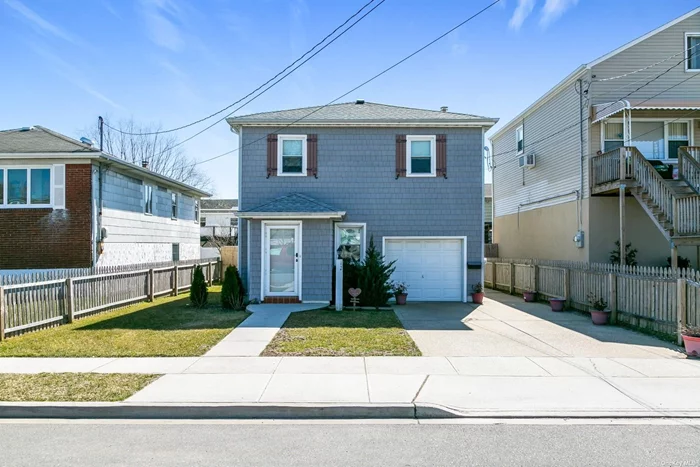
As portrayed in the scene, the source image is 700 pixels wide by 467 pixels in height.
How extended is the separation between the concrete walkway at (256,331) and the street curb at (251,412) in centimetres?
262

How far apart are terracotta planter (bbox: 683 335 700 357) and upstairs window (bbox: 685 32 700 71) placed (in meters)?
12.5

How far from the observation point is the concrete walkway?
28.5ft

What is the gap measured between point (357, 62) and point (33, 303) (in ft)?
31.4

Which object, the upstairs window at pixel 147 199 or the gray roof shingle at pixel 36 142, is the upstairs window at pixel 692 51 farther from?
the upstairs window at pixel 147 199

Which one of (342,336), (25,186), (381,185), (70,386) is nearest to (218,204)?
(25,186)

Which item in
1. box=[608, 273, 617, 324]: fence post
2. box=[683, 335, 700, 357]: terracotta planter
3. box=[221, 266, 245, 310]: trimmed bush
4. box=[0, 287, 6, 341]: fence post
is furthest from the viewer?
box=[221, 266, 245, 310]: trimmed bush

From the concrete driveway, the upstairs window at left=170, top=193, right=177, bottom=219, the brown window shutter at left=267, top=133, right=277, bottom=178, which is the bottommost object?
the concrete driveway

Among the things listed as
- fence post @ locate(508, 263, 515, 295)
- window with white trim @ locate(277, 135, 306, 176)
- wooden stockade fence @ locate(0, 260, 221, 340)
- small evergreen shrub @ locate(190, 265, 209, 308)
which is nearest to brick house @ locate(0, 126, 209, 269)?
wooden stockade fence @ locate(0, 260, 221, 340)

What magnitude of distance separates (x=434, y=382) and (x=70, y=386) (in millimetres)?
4803

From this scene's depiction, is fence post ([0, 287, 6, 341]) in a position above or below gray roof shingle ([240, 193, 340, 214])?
below

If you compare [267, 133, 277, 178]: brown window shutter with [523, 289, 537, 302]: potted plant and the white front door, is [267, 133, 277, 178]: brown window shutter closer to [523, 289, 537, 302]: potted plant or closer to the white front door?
the white front door

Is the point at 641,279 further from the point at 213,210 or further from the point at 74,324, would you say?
the point at 213,210

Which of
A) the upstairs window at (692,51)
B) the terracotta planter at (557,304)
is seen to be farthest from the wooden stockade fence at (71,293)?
the upstairs window at (692,51)

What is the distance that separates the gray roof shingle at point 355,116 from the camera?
15383 millimetres
